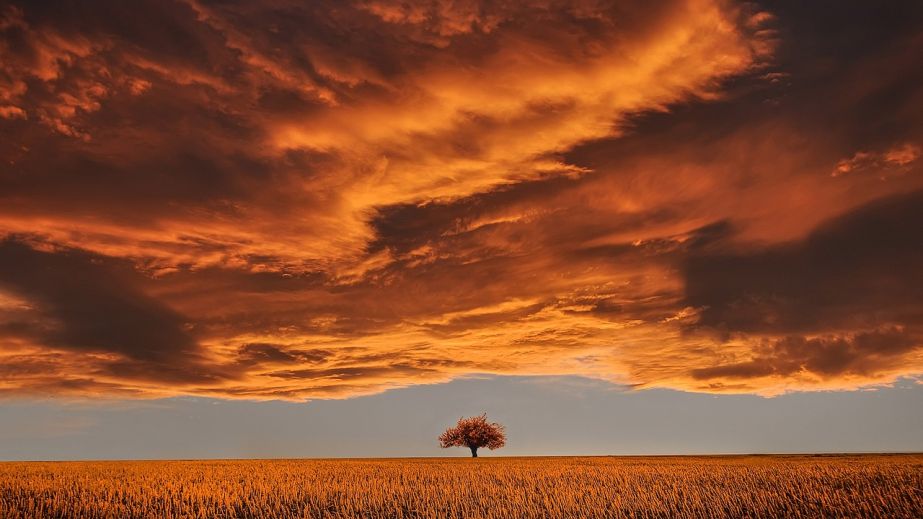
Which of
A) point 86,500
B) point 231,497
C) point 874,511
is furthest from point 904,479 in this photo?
point 86,500

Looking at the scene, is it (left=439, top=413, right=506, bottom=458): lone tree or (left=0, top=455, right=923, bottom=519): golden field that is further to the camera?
(left=439, top=413, right=506, bottom=458): lone tree

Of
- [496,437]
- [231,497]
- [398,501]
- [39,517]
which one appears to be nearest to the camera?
[39,517]

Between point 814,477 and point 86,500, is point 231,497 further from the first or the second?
point 814,477

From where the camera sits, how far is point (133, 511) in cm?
2392

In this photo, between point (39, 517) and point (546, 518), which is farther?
point (39, 517)

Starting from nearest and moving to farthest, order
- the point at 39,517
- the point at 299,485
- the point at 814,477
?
1. the point at 39,517
2. the point at 299,485
3. the point at 814,477

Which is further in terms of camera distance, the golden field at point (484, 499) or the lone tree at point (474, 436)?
the lone tree at point (474, 436)

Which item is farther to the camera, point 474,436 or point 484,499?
point 474,436

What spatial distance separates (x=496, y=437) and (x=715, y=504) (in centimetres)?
8068

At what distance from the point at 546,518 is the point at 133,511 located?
565 inches

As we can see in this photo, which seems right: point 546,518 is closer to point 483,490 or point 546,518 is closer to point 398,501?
point 398,501

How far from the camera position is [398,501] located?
85.7ft

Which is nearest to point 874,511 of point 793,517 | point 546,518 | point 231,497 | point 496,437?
point 793,517

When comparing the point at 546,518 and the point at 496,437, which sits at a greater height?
the point at 496,437
